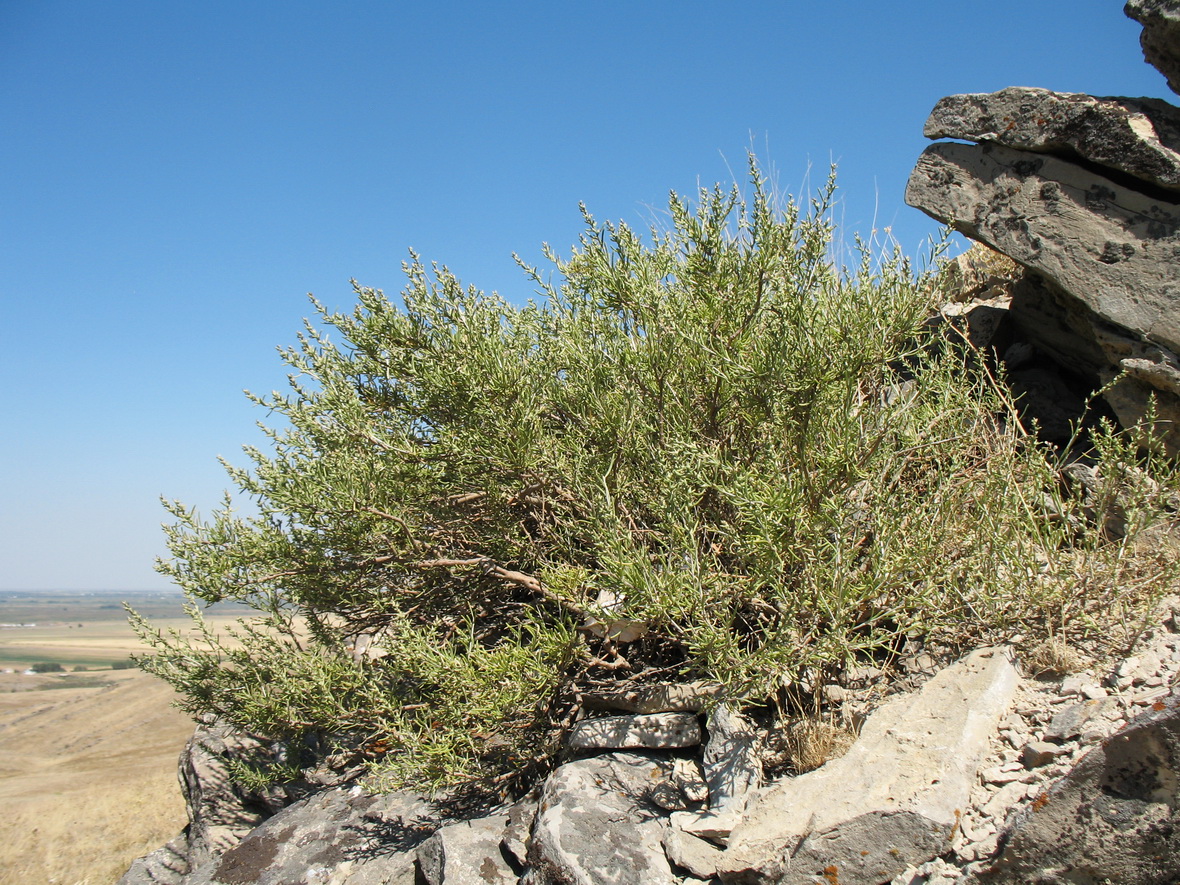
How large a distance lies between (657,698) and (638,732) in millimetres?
272

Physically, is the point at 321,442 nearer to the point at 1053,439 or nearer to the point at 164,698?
the point at 1053,439

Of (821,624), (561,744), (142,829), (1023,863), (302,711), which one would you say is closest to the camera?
(1023,863)

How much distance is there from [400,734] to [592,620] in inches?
61.2

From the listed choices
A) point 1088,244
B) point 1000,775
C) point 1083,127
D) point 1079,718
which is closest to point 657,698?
point 1000,775

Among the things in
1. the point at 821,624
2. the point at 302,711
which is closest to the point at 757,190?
the point at 821,624

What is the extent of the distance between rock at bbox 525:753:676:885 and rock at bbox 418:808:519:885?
0.41 meters

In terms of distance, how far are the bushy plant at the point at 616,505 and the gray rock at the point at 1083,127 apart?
6.60 feet

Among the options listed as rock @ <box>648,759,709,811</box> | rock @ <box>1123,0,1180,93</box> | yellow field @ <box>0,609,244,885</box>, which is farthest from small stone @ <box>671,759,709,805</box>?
rock @ <box>1123,0,1180,93</box>

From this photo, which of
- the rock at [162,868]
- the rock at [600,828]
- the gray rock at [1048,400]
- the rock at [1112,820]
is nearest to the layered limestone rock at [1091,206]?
the gray rock at [1048,400]

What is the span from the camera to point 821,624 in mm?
4840

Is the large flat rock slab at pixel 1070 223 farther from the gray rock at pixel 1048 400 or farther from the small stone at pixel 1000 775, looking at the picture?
the small stone at pixel 1000 775

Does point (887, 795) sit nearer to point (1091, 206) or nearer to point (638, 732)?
point (638, 732)

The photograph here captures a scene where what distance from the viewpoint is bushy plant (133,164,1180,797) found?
14.5 feet

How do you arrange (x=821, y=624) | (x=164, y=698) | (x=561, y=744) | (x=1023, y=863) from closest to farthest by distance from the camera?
1. (x=1023, y=863)
2. (x=821, y=624)
3. (x=561, y=744)
4. (x=164, y=698)
